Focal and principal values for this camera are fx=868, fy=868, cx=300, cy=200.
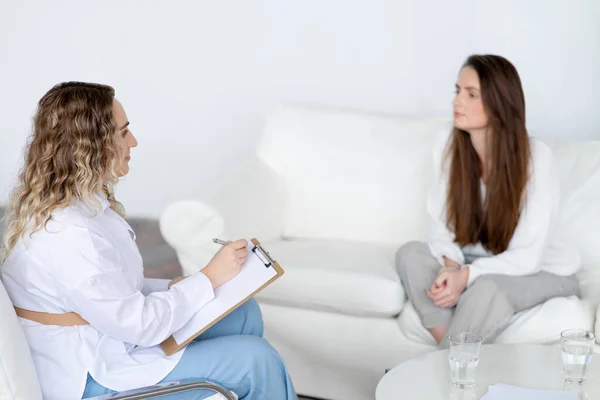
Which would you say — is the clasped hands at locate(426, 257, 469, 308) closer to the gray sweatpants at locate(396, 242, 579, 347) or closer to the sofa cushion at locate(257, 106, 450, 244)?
the gray sweatpants at locate(396, 242, 579, 347)

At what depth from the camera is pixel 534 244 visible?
2730 millimetres

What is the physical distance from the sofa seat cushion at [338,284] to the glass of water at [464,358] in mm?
862

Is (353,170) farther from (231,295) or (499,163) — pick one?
(231,295)

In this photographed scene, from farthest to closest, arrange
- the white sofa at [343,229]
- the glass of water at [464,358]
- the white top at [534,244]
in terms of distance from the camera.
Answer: the white sofa at [343,229]
the white top at [534,244]
the glass of water at [464,358]

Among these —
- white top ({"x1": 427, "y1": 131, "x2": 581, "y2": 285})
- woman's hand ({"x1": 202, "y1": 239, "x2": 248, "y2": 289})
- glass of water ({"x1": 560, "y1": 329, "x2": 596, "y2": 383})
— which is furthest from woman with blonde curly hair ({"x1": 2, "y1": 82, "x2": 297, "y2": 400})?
white top ({"x1": 427, "y1": 131, "x2": 581, "y2": 285})

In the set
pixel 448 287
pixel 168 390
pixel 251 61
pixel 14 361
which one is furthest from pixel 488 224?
pixel 251 61

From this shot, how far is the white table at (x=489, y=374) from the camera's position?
194 cm

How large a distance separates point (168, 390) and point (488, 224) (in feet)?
4.64

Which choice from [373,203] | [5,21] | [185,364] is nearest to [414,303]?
[373,203]

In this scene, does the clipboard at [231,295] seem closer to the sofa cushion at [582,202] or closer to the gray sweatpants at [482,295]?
the gray sweatpants at [482,295]

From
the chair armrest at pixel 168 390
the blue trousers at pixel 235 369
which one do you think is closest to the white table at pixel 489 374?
the blue trousers at pixel 235 369

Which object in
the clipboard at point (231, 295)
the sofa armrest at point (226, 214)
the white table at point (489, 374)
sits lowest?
the white table at point (489, 374)

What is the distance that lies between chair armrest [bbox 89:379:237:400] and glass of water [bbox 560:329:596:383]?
75 cm

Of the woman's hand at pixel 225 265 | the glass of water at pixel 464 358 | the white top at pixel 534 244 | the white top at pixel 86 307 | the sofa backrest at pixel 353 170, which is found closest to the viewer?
the white top at pixel 86 307
